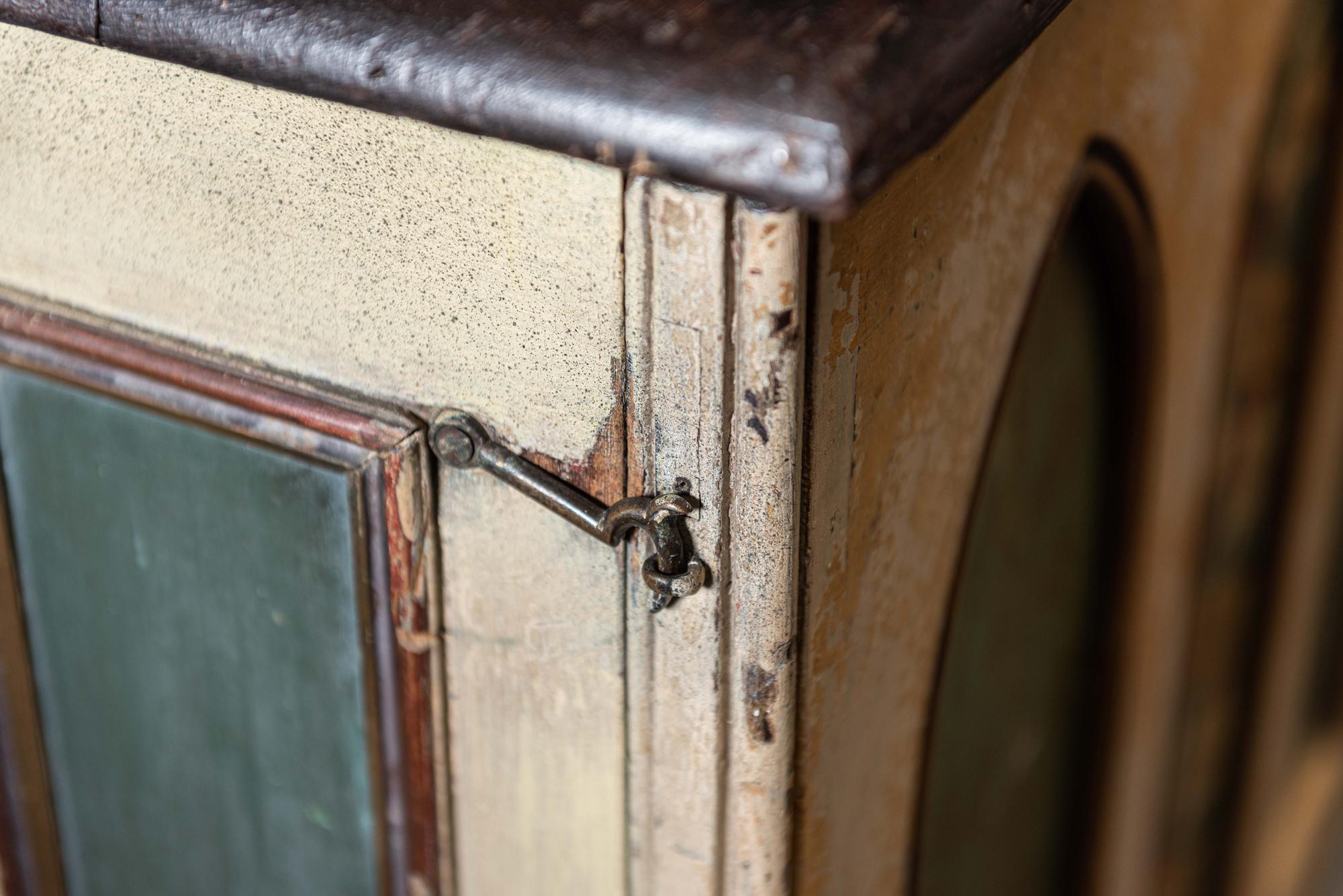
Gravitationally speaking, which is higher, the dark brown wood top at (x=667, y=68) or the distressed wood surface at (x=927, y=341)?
the dark brown wood top at (x=667, y=68)

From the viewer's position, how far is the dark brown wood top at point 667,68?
553mm

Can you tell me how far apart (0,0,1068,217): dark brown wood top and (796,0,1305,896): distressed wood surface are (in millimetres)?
88

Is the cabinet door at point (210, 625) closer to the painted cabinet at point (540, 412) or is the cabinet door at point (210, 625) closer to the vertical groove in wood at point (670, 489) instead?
the painted cabinet at point (540, 412)

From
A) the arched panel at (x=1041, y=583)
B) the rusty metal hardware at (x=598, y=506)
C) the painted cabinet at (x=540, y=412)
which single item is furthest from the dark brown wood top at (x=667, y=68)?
the arched panel at (x=1041, y=583)

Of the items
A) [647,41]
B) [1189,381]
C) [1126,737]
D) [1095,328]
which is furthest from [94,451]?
[1126,737]

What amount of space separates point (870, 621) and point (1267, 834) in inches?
62.8

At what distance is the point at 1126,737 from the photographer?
60.2 inches

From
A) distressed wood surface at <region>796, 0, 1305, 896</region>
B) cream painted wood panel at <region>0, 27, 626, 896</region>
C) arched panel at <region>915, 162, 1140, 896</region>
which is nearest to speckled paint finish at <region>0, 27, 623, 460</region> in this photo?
cream painted wood panel at <region>0, 27, 626, 896</region>

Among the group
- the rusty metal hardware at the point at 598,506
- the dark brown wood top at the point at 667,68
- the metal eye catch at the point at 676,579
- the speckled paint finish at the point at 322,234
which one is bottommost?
the metal eye catch at the point at 676,579

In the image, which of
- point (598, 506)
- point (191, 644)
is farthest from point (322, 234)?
point (191, 644)

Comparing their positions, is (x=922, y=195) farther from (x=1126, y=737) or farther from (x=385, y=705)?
(x=1126, y=737)

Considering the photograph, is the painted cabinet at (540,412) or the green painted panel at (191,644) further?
the green painted panel at (191,644)

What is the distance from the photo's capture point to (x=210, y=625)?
0.91 meters

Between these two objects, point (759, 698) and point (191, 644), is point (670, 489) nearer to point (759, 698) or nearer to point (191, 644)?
point (759, 698)
